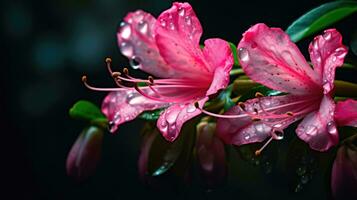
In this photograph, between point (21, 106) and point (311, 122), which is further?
point (21, 106)

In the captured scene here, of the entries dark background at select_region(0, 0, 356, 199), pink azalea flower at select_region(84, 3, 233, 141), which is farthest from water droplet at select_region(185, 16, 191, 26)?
dark background at select_region(0, 0, 356, 199)

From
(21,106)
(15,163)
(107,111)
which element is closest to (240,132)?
(107,111)

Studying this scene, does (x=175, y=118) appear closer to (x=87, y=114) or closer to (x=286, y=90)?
(x=286, y=90)

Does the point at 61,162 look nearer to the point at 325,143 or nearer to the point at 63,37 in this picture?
the point at 63,37

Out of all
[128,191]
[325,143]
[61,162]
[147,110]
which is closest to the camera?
[325,143]

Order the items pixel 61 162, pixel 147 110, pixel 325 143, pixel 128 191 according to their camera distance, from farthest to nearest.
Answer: pixel 61 162 < pixel 128 191 < pixel 147 110 < pixel 325 143

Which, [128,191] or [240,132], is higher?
[240,132]

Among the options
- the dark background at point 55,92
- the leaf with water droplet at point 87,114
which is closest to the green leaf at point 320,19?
the leaf with water droplet at point 87,114

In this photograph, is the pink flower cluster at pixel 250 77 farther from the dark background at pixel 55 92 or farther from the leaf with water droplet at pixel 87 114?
the dark background at pixel 55 92
